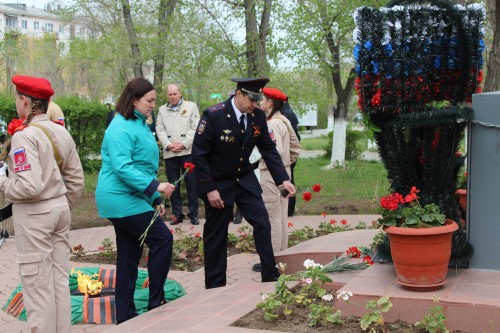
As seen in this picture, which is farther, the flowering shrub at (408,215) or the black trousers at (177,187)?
the black trousers at (177,187)

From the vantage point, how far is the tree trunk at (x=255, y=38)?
14171 millimetres

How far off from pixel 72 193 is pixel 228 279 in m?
2.45

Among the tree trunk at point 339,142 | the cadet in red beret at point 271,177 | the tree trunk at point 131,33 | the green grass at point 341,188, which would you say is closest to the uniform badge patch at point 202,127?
the cadet in red beret at point 271,177

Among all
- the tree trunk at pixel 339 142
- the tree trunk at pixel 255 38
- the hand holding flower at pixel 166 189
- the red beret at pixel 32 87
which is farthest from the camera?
the tree trunk at pixel 339 142

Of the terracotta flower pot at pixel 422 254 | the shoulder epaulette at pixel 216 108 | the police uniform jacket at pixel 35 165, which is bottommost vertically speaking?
the terracotta flower pot at pixel 422 254

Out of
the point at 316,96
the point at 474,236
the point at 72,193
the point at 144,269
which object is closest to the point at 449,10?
the point at 474,236

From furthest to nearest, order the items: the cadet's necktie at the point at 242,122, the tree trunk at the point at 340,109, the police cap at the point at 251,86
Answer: the tree trunk at the point at 340,109 → the cadet's necktie at the point at 242,122 → the police cap at the point at 251,86

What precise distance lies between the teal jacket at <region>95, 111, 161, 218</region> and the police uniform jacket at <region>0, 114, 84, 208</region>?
427 millimetres

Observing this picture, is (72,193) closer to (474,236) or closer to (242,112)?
(242,112)

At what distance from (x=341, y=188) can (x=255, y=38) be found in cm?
376

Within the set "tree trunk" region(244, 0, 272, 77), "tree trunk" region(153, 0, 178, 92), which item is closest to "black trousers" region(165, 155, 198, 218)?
"tree trunk" region(244, 0, 272, 77)

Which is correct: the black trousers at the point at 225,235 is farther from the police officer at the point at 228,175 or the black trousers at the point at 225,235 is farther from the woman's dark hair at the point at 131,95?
the woman's dark hair at the point at 131,95

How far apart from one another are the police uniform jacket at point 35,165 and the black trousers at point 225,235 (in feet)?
5.49

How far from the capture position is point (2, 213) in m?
6.58
